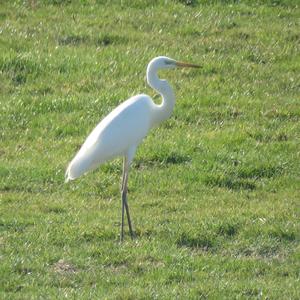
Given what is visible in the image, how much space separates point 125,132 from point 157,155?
142 cm

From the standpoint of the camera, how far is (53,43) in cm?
1589

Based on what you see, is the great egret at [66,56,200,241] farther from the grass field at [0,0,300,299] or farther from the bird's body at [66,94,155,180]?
the grass field at [0,0,300,299]

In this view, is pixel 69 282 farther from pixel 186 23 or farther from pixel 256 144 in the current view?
pixel 186 23

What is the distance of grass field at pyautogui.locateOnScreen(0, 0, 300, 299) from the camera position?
9289 mm

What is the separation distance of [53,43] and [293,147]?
175 inches

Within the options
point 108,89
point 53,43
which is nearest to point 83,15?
point 53,43

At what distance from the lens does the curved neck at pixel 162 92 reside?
11539 mm

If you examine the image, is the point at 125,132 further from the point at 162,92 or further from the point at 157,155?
the point at 157,155

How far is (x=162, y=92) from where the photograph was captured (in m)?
11.6

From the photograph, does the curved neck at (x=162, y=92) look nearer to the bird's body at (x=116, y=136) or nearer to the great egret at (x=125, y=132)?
the great egret at (x=125, y=132)

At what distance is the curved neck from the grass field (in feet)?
2.28

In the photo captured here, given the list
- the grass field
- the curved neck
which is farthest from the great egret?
the grass field

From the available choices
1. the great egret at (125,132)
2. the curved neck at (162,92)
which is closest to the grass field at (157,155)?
the great egret at (125,132)

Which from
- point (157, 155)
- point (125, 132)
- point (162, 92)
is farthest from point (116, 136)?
point (157, 155)
